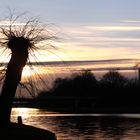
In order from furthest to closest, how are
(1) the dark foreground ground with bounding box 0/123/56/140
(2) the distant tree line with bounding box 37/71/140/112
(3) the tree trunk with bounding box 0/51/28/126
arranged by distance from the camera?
(2) the distant tree line with bounding box 37/71/140/112 < (3) the tree trunk with bounding box 0/51/28/126 < (1) the dark foreground ground with bounding box 0/123/56/140

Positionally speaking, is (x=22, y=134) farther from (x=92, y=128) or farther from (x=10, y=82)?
(x=92, y=128)

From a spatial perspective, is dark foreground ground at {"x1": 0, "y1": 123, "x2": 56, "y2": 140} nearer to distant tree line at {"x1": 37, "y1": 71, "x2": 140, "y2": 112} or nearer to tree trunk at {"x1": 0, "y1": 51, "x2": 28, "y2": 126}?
tree trunk at {"x1": 0, "y1": 51, "x2": 28, "y2": 126}

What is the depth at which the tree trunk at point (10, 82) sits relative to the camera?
27141 millimetres

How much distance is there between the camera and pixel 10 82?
2711 centimetres

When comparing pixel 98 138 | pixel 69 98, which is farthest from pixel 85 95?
pixel 98 138

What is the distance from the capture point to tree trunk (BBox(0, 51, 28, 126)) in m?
27.1

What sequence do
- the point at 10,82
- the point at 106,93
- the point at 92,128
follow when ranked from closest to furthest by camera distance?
the point at 10,82 → the point at 92,128 → the point at 106,93

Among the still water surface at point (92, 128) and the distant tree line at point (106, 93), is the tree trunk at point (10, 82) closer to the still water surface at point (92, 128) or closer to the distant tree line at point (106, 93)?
the still water surface at point (92, 128)

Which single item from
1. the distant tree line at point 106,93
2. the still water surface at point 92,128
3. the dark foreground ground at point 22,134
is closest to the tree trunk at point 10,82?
the dark foreground ground at point 22,134

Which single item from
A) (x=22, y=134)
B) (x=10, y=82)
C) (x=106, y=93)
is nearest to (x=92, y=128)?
(x=10, y=82)

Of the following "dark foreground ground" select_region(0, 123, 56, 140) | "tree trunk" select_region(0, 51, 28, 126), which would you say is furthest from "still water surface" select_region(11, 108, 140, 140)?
"tree trunk" select_region(0, 51, 28, 126)

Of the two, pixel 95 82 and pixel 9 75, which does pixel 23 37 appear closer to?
pixel 9 75

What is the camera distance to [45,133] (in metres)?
27.7

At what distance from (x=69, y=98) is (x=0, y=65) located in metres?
160
